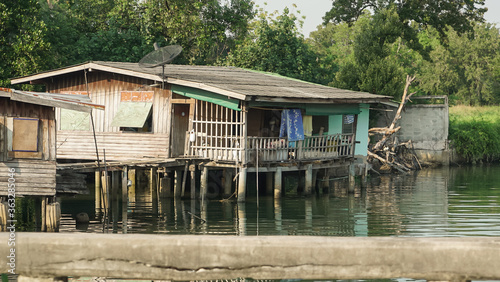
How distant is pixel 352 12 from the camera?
36469 millimetres

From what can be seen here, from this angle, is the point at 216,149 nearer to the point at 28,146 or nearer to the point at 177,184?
the point at 177,184

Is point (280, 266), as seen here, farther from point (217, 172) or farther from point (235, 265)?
point (217, 172)

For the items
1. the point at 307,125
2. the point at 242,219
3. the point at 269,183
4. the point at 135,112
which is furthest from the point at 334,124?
the point at 242,219

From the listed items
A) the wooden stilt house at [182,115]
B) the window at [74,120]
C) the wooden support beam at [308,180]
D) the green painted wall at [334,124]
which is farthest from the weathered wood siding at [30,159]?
the green painted wall at [334,124]

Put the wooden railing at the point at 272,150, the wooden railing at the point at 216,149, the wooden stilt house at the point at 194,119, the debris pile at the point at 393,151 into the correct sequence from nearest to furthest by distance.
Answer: the wooden railing at the point at 216,149 < the wooden railing at the point at 272,150 < the wooden stilt house at the point at 194,119 < the debris pile at the point at 393,151

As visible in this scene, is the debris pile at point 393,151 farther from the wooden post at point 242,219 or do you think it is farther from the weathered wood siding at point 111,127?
the weathered wood siding at point 111,127

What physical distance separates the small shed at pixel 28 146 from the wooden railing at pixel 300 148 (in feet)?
20.5

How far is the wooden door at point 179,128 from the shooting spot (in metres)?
20.4

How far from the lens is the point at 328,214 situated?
59.9 feet

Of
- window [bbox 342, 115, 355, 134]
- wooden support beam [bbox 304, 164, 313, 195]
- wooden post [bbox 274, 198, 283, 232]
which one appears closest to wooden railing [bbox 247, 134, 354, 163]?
wooden support beam [bbox 304, 164, 313, 195]

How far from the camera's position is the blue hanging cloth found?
20203 millimetres

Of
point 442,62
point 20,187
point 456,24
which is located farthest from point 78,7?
point 442,62

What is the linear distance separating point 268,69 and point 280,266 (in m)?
30.8

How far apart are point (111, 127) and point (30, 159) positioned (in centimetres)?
735
